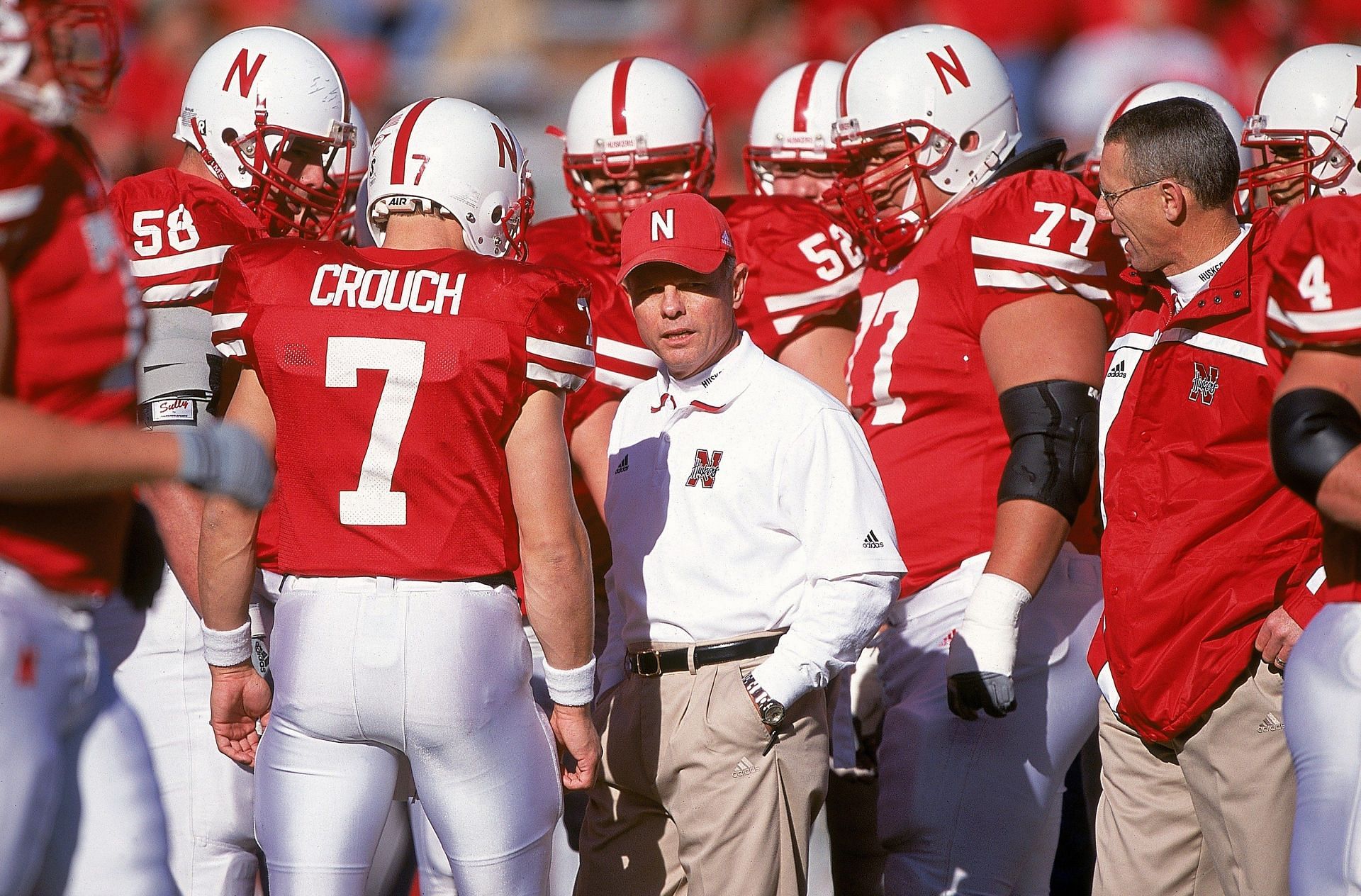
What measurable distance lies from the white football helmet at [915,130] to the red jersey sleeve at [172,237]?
162 centimetres

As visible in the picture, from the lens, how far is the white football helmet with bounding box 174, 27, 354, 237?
390 cm

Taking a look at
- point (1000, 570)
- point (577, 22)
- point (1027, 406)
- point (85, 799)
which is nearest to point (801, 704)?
point (1000, 570)

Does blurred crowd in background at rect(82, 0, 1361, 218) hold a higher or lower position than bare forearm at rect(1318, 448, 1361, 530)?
lower

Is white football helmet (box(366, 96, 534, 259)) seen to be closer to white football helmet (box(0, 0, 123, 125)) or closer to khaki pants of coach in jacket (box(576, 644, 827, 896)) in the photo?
white football helmet (box(0, 0, 123, 125))

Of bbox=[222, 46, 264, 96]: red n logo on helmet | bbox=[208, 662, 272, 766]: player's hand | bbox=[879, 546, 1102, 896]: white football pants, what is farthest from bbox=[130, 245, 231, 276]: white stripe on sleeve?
bbox=[879, 546, 1102, 896]: white football pants

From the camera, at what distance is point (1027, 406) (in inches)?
139

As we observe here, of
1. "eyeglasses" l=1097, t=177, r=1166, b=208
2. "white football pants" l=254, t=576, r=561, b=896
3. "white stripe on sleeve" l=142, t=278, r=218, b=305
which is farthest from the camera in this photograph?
"white stripe on sleeve" l=142, t=278, r=218, b=305

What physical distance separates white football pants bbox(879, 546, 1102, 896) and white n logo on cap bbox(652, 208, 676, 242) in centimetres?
99

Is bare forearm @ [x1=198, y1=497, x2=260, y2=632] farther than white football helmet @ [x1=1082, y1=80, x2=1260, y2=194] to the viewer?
No

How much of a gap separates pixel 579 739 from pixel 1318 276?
161 cm

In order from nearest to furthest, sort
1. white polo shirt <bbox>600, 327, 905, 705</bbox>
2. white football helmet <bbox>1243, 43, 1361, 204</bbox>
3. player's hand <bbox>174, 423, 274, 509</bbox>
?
player's hand <bbox>174, 423, 274, 509</bbox> < white polo shirt <bbox>600, 327, 905, 705</bbox> < white football helmet <bbox>1243, 43, 1361, 204</bbox>

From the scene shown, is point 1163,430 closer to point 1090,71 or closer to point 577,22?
point 1090,71

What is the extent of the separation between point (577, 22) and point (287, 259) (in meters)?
8.83

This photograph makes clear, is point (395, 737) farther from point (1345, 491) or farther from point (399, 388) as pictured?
point (1345, 491)
